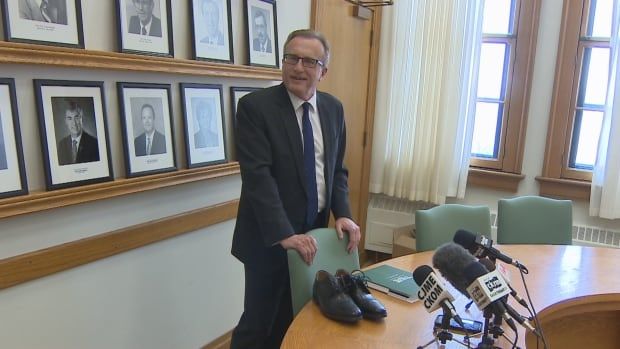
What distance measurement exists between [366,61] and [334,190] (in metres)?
1.89

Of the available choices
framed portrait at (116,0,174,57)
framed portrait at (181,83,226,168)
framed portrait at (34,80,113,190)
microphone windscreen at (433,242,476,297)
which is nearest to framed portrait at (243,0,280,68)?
framed portrait at (181,83,226,168)

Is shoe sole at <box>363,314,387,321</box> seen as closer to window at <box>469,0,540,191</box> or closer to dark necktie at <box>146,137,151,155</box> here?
dark necktie at <box>146,137,151,155</box>

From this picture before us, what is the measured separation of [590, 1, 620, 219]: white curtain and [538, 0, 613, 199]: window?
4.8 inches

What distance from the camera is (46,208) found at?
158cm

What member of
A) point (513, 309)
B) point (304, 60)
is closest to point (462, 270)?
point (513, 309)

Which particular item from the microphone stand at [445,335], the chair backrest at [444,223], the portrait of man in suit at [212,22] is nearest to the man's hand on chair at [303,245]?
the microphone stand at [445,335]

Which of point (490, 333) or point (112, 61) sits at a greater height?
point (112, 61)

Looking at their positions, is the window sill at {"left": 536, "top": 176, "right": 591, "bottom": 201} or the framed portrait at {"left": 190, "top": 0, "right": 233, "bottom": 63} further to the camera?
the window sill at {"left": 536, "top": 176, "right": 591, "bottom": 201}

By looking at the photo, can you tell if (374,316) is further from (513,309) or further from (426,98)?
(426,98)

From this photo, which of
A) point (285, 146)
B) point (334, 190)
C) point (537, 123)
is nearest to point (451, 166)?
point (537, 123)

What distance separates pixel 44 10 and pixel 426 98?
101 inches

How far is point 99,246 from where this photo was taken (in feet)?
5.90

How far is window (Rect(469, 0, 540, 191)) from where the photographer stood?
3.25 metres

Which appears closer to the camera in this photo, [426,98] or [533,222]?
[533,222]
